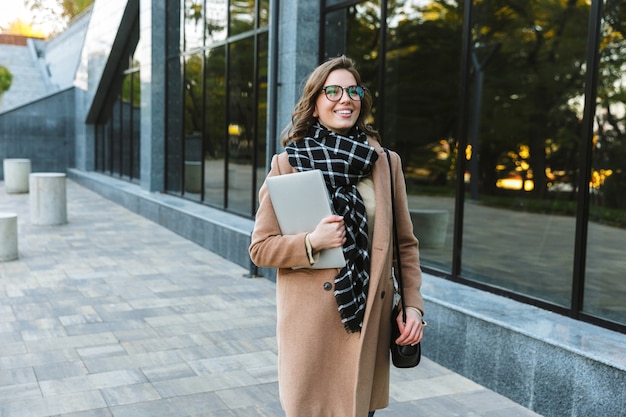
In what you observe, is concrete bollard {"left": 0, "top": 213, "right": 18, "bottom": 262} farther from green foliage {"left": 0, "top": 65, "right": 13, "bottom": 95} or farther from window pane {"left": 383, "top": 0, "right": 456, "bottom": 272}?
green foliage {"left": 0, "top": 65, "right": 13, "bottom": 95}

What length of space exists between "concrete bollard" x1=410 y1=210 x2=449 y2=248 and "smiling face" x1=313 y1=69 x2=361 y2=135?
5.75 m

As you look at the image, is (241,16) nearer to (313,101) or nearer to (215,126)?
(215,126)

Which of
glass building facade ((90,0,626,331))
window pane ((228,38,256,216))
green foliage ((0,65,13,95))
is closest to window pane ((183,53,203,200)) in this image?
glass building facade ((90,0,626,331))

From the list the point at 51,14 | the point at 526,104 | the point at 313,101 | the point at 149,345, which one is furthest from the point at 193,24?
the point at 51,14

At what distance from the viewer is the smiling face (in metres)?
2.50

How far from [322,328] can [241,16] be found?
31.9 feet

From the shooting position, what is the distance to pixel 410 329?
257 cm

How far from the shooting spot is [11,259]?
375 inches

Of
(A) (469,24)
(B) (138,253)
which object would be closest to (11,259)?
(B) (138,253)

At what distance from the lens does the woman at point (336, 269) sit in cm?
249

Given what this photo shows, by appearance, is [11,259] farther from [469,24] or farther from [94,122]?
[94,122]

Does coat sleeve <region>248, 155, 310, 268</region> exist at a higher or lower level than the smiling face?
lower

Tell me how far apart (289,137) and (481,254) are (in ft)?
28.7

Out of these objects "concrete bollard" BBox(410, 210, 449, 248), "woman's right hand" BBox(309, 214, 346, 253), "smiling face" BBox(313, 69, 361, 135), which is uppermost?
"smiling face" BBox(313, 69, 361, 135)
